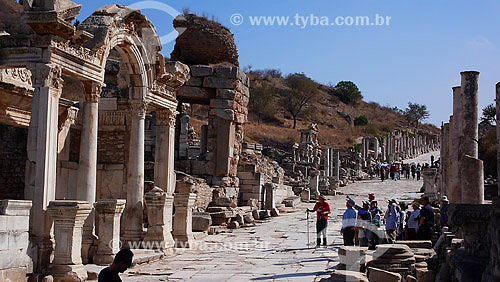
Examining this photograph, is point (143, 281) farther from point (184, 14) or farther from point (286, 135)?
point (286, 135)

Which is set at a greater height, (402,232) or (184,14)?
(184,14)

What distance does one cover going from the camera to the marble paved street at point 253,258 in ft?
34.1

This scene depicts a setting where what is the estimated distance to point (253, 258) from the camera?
12641 mm

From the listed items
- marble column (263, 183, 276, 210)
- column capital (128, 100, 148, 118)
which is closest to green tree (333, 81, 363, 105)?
marble column (263, 183, 276, 210)

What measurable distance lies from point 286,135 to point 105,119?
2094 inches

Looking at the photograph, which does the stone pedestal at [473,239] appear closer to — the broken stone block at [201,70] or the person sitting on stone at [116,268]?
the person sitting on stone at [116,268]

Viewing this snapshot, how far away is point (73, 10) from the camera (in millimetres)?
10555

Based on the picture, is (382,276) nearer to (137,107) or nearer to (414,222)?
(414,222)

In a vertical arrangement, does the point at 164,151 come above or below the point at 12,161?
above

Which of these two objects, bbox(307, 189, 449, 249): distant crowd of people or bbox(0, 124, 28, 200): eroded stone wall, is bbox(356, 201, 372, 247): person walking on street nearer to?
bbox(307, 189, 449, 249): distant crowd of people

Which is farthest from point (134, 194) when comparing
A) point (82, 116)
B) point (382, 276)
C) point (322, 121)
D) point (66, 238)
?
point (322, 121)

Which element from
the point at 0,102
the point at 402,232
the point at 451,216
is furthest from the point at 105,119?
the point at 451,216

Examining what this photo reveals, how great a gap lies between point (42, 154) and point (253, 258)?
5.19 meters

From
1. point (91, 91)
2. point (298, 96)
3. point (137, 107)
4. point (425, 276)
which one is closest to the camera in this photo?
point (425, 276)
